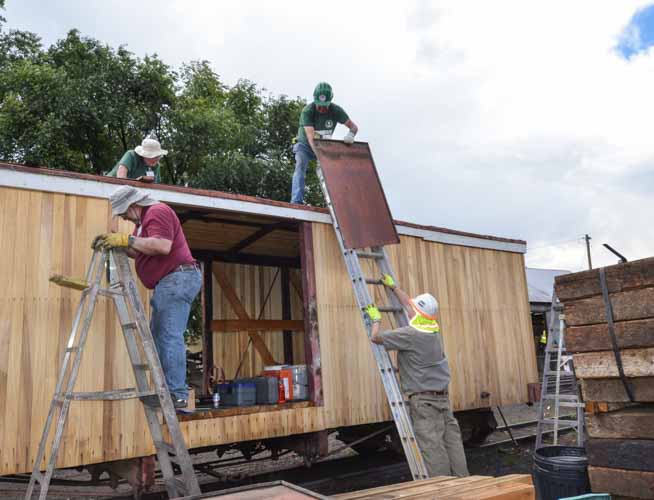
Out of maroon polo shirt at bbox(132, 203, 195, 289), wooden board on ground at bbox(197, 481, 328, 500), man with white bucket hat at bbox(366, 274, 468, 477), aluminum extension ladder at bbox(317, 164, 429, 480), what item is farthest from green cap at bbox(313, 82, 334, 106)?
wooden board on ground at bbox(197, 481, 328, 500)

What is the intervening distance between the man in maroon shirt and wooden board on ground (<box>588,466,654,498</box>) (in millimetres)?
3331

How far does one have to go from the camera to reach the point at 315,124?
7.99 meters

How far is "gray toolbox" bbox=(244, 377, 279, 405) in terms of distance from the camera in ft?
21.3

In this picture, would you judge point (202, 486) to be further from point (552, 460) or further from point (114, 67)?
point (114, 67)

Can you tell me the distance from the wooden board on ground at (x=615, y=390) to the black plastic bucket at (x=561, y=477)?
26.5 inches

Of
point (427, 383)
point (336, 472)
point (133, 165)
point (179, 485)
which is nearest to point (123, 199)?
point (133, 165)

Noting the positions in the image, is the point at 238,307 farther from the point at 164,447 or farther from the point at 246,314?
the point at 164,447

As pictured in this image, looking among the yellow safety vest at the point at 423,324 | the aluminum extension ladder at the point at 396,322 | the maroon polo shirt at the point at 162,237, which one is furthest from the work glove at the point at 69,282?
the yellow safety vest at the point at 423,324

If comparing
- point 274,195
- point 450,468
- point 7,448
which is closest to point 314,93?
point 450,468

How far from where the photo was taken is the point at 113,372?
5.05 m

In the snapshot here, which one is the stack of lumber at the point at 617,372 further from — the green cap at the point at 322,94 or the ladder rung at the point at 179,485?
the green cap at the point at 322,94

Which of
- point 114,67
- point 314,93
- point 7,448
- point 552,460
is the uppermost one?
point 114,67

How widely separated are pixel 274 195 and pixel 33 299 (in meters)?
13.6

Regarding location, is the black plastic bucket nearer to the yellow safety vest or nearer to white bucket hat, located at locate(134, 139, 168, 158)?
the yellow safety vest
